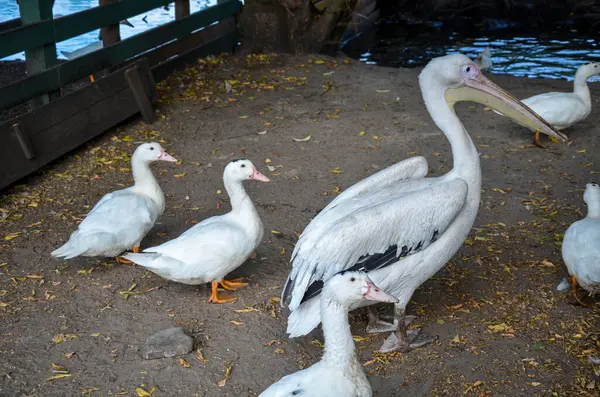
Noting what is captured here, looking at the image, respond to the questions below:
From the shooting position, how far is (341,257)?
159 inches

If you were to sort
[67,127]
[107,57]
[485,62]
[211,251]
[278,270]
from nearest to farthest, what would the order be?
1. [211,251]
2. [278,270]
3. [67,127]
4. [107,57]
5. [485,62]

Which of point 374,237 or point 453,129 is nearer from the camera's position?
point 374,237

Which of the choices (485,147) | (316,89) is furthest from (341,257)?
(316,89)

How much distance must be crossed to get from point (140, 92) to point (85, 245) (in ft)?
10.2

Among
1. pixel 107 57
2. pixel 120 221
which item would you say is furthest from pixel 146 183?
pixel 107 57

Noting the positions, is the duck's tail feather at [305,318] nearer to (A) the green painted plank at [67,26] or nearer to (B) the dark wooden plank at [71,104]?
(B) the dark wooden plank at [71,104]

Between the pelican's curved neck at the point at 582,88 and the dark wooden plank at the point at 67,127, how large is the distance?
4.49 m

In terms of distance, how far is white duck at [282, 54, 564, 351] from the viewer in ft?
13.3

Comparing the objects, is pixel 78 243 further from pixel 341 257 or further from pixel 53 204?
pixel 341 257

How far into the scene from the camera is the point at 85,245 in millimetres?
4930

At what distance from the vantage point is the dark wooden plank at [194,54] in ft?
29.3

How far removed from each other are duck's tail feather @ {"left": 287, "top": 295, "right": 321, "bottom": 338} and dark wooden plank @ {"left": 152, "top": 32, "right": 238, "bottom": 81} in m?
5.39

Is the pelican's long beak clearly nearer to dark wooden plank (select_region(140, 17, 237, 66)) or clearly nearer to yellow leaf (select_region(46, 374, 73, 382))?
yellow leaf (select_region(46, 374, 73, 382))

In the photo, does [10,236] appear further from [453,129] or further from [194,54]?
[194,54]
